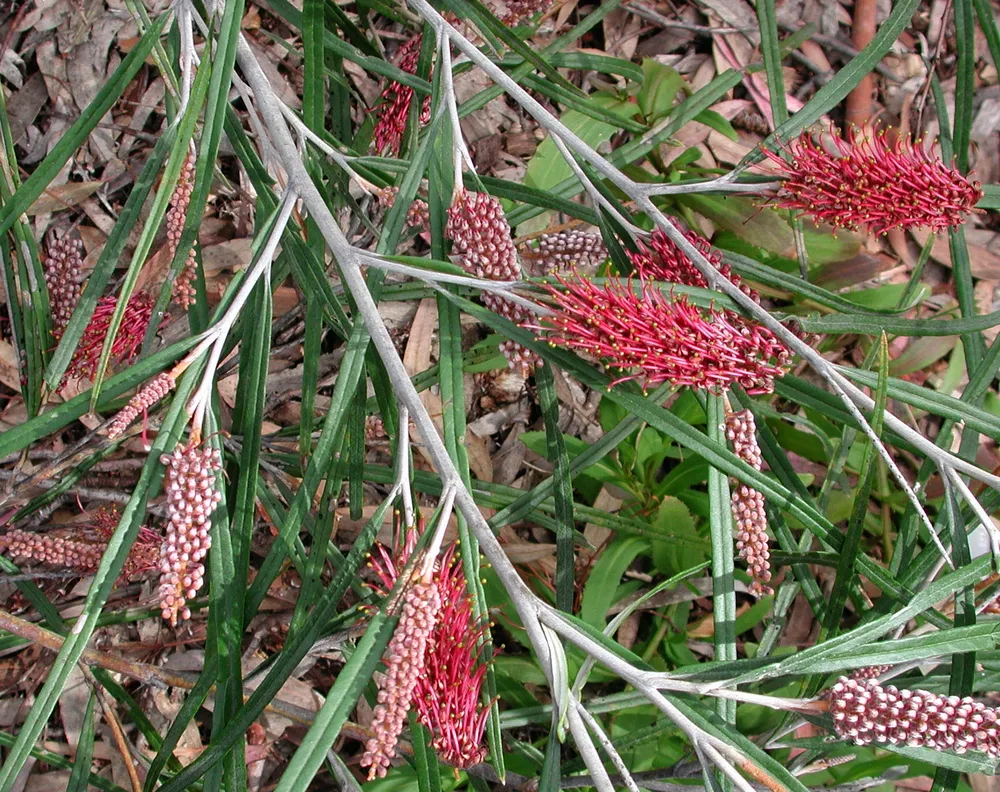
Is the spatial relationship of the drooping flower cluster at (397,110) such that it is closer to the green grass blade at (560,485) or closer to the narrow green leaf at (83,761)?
the green grass blade at (560,485)

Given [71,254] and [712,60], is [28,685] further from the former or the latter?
[712,60]

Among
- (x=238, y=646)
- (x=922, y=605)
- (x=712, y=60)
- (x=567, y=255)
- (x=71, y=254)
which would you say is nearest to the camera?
(x=922, y=605)

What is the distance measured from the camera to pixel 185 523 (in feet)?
2.75

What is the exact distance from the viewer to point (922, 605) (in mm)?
874

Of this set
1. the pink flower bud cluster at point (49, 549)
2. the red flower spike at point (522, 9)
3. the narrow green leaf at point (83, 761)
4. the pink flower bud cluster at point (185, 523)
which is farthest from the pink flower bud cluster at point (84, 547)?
the red flower spike at point (522, 9)

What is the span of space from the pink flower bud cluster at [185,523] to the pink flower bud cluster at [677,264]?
1.92 feet

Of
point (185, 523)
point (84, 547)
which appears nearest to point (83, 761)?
point (84, 547)

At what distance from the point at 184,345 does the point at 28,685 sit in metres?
1.05

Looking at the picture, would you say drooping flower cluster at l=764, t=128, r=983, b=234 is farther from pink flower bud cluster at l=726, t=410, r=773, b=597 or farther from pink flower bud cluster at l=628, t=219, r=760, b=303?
pink flower bud cluster at l=726, t=410, r=773, b=597

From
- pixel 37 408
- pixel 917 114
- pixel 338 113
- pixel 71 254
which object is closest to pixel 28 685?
pixel 37 408

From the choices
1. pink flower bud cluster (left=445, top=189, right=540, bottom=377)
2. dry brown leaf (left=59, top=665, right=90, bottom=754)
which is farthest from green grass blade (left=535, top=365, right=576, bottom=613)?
dry brown leaf (left=59, top=665, right=90, bottom=754)

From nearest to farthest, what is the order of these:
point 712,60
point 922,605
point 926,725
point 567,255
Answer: point 926,725 < point 922,605 < point 567,255 < point 712,60

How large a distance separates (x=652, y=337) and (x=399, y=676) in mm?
425

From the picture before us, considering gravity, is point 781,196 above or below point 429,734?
above
